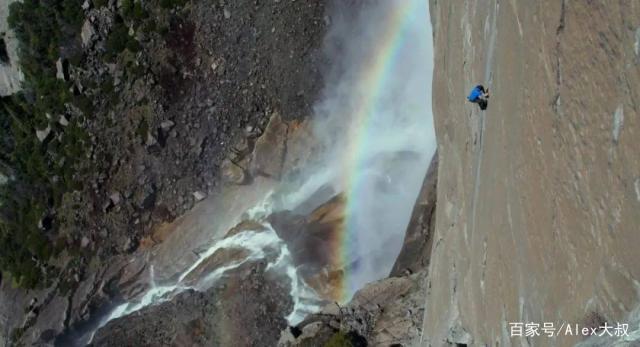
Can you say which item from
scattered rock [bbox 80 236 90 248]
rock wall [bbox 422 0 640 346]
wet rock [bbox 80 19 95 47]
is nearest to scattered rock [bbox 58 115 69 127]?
wet rock [bbox 80 19 95 47]

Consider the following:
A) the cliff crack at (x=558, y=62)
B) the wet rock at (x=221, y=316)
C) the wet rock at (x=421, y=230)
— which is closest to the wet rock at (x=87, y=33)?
the wet rock at (x=221, y=316)

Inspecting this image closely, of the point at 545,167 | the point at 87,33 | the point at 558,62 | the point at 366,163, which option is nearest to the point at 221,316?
the point at 366,163

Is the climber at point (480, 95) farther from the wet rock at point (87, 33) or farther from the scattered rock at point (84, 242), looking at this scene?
the wet rock at point (87, 33)

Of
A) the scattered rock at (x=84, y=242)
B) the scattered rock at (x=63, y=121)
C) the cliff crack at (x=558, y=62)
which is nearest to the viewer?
the cliff crack at (x=558, y=62)

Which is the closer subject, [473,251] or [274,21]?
[473,251]

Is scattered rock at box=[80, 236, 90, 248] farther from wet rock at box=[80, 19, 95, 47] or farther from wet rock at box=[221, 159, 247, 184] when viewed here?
wet rock at box=[80, 19, 95, 47]

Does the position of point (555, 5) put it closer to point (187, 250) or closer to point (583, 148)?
point (583, 148)

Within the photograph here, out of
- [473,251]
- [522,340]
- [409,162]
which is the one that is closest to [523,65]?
[522,340]

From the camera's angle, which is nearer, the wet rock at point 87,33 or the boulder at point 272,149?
the boulder at point 272,149
